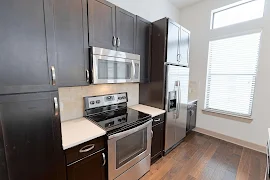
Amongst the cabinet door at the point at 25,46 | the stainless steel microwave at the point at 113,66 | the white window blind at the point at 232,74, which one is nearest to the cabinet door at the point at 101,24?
the stainless steel microwave at the point at 113,66

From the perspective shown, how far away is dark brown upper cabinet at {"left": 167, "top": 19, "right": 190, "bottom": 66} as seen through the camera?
216 centimetres

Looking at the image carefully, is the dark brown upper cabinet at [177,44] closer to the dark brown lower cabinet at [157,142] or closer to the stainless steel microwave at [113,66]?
the stainless steel microwave at [113,66]

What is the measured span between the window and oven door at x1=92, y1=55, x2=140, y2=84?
2361mm

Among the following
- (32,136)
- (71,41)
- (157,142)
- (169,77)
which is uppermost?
(71,41)

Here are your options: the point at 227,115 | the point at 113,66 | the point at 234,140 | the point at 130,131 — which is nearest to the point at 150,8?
the point at 113,66

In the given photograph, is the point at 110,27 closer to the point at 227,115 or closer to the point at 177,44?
the point at 177,44

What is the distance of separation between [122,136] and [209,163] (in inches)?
67.3

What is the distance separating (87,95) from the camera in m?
1.86

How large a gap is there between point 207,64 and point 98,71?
107 inches

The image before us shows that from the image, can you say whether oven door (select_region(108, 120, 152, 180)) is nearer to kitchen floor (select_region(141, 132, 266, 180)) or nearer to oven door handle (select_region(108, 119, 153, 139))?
oven door handle (select_region(108, 119, 153, 139))

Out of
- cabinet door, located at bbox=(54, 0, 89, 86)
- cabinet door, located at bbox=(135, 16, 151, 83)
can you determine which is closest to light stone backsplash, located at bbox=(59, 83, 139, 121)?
cabinet door, located at bbox=(54, 0, 89, 86)

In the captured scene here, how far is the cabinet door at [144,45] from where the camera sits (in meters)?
2.06

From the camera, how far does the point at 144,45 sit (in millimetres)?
2184

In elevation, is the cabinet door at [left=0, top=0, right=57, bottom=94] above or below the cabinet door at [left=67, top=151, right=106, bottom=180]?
above
